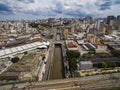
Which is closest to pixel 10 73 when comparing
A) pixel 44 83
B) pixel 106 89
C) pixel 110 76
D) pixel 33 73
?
pixel 33 73

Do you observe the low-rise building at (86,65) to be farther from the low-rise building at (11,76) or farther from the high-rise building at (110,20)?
the high-rise building at (110,20)

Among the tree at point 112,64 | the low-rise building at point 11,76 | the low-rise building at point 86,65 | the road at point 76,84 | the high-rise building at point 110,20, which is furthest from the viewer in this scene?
the high-rise building at point 110,20

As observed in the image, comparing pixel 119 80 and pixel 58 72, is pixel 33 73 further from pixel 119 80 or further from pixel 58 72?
pixel 119 80

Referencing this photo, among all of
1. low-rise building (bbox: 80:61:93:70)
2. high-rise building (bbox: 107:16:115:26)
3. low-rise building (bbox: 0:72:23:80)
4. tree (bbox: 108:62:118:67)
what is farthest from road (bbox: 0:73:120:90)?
high-rise building (bbox: 107:16:115:26)

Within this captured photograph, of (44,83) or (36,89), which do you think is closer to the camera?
(36,89)

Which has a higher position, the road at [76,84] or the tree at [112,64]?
the tree at [112,64]

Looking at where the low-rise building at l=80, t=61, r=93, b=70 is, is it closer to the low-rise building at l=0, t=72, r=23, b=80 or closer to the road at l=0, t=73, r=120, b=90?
the road at l=0, t=73, r=120, b=90

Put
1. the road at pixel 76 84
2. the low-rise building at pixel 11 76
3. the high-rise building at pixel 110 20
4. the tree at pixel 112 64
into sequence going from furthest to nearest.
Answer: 1. the high-rise building at pixel 110 20
2. the tree at pixel 112 64
3. the low-rise building at pixel 11 76
4. the road at pixel 76 84

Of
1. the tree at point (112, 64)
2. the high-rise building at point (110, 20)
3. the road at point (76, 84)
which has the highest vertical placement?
the high-rise building at point (110, 20)

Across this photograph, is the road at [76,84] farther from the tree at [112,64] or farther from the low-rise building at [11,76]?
the tree at [112,64]

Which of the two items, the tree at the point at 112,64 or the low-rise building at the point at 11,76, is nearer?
the low-rise building at the point at 11,76

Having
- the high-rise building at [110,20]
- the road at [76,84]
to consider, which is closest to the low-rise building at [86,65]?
the road at [76,84]
